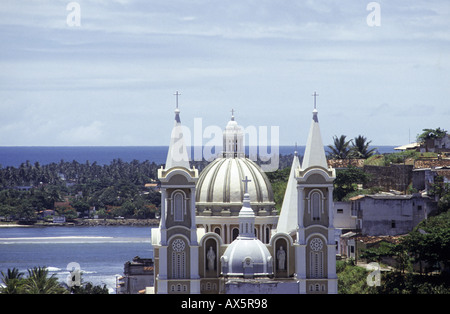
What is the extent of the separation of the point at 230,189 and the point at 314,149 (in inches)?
187

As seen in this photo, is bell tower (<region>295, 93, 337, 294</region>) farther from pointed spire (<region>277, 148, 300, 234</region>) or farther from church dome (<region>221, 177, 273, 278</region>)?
pointed spire (<region>277, 148, 300, 234</region>)

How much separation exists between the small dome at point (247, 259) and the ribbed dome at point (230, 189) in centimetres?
388

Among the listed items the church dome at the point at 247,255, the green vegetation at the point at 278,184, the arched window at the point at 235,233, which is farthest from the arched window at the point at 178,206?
the green vegetation at the point at 278,184

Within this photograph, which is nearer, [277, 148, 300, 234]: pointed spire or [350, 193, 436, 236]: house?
[277, 148, 300, 234]: pointed spire

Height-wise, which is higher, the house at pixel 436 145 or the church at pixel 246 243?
the house at pixel 436 145

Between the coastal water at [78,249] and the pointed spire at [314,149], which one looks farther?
the coastal water at [78,249]

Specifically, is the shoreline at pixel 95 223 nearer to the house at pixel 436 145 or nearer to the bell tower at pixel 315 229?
the house at pixel 436 145

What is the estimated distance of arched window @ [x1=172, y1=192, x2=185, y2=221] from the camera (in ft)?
160

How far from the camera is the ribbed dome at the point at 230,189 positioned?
5194 centimetres

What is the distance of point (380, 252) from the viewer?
5953 centimetres

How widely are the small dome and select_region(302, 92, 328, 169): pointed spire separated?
418 cm

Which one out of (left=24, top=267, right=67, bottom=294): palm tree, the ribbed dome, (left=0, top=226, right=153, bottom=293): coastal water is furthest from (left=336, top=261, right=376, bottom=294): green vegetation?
(left=0, top=226, right=153, bottom=293): coastal water

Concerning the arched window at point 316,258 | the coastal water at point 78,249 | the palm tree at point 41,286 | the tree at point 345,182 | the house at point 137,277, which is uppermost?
the tree at point 345,182
